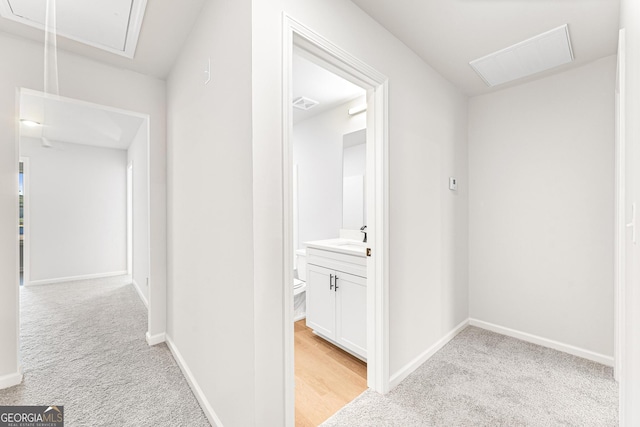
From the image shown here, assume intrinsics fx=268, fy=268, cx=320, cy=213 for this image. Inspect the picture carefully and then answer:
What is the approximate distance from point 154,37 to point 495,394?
3347 mm

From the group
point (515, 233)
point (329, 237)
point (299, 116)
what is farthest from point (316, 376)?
point (299, 116)

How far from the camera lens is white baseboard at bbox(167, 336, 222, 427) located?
1.48m

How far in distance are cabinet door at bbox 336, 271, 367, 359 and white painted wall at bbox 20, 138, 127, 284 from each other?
4.94 meters

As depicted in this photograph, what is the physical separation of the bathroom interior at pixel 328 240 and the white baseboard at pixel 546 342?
1.46m

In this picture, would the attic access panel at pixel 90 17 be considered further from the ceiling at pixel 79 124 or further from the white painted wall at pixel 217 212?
the ceiling at pixel 79 124

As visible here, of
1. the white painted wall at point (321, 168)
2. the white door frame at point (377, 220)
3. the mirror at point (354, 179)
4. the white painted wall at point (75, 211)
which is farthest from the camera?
the white painted wall at point (75, 211)

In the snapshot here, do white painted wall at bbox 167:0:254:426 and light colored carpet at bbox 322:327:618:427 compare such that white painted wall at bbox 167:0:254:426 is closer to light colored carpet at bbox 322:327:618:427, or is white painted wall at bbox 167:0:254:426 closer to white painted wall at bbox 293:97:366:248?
light colored carpet at bbox 322:327:618:427

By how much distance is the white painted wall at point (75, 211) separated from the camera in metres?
4.23

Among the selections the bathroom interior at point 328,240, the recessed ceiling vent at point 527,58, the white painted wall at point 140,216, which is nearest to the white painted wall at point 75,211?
the white painted wall at point 140,216

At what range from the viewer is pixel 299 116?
3.56m

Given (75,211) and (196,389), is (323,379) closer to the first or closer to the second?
(196,389)

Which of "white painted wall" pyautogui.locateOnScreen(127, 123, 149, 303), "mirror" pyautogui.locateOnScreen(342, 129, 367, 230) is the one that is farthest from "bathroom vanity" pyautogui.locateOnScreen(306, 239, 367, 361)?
"white painted wall" pyautogui.locateOnScreen(127, 123, 149, 303)

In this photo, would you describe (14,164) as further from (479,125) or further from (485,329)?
(485,329)

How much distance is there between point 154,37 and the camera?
6.13ft
